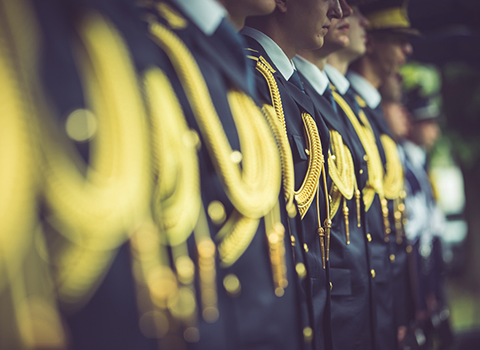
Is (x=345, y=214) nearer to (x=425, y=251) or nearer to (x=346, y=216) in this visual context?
(x=346, y=216)

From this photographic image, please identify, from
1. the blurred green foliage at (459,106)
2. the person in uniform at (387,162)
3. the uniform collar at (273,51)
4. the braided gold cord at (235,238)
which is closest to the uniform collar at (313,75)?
the uniform collar at (273,51)

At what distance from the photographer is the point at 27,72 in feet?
1.84

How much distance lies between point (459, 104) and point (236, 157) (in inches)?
192

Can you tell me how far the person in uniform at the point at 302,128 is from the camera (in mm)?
1228

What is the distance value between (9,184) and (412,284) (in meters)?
2.36

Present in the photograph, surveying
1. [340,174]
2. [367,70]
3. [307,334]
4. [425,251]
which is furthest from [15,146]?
[425,251]

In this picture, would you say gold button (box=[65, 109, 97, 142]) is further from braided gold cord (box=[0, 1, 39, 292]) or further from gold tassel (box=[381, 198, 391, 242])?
gold tassel (box=[381, 198, 391, 242])

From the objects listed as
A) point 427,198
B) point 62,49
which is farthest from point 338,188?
point 427,198

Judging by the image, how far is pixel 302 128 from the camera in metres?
1.40

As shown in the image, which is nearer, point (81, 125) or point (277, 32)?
point (81, 125)

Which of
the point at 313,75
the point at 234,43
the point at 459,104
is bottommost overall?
the point at 234,43

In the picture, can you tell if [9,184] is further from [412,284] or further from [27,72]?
[412,284]

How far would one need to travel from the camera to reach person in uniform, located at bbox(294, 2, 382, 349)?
1.52 m

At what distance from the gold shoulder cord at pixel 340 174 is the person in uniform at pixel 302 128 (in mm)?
64
